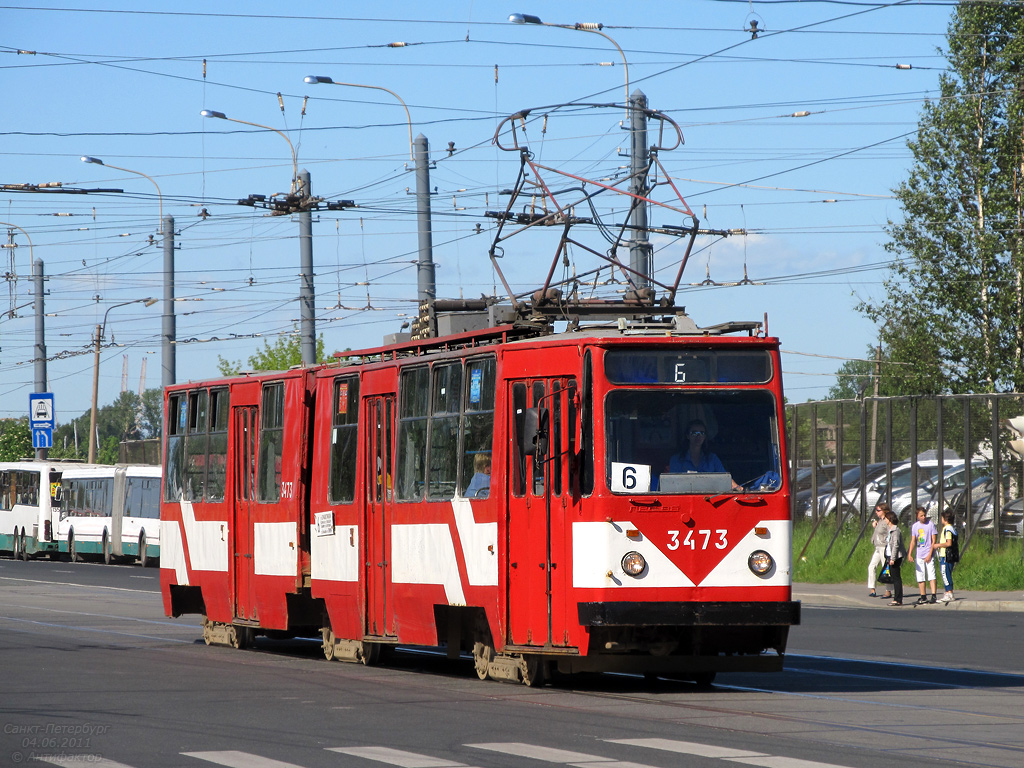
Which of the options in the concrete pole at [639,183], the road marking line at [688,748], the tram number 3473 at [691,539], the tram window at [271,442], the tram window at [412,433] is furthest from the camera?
the concrete pole at [639,183]

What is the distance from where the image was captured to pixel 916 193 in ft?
139

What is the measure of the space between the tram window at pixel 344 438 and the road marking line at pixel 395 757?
6975 mm

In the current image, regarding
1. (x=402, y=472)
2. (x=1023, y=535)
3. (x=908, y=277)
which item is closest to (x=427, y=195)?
(x=402, y=472)

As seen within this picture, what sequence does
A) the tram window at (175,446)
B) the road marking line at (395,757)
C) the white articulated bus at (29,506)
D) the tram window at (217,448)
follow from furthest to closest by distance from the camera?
the white articulated bus at (29,506) < the tram window at (175,446) < the tram window at (217,448) < the road marking line at (395,757)

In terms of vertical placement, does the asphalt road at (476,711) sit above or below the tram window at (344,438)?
below

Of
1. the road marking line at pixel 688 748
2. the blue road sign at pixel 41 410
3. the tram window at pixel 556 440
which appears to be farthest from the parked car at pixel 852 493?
the road marking line at pixel 688 748

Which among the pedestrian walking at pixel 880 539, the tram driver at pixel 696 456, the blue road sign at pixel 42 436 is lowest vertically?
the pedestrian walking at pixel 880 539

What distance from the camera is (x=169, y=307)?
36.1 m

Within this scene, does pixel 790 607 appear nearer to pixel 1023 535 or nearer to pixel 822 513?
pixel 1023 535

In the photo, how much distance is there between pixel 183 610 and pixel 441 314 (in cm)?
590

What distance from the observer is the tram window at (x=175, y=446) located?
21734 millimetres

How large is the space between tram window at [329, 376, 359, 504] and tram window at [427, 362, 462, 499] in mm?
1715

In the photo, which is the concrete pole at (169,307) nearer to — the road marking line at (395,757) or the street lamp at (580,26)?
the street lamp at (580,26)

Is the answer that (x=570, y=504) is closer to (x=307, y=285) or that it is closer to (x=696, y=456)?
(x=696, y=456)
